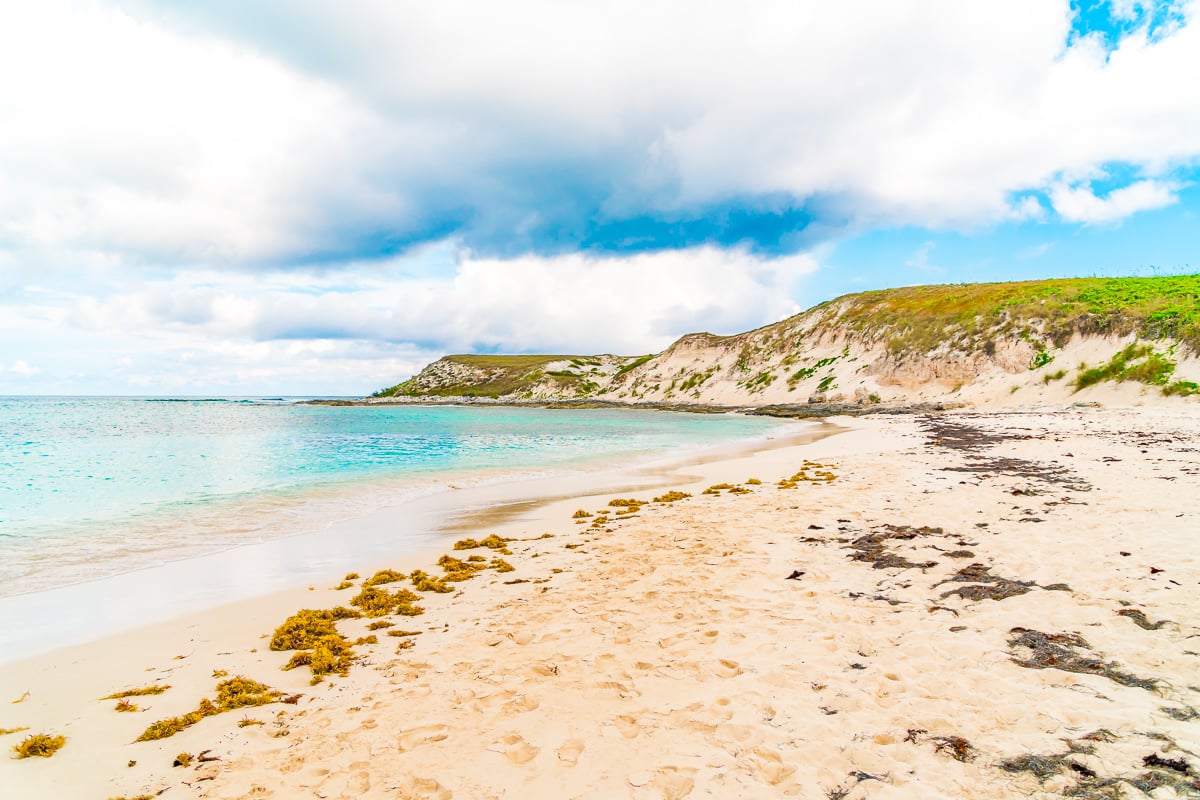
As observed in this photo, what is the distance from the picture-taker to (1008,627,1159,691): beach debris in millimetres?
4545

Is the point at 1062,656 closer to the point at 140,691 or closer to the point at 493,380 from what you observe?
the point at 140,691

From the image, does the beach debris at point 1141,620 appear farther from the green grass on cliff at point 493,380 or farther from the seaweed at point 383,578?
the green grass on cliff at point 493,380

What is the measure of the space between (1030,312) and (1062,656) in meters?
56.2

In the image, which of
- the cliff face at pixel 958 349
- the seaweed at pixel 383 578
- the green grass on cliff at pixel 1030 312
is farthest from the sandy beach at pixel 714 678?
the green grass on cliff at pixel 1030 312

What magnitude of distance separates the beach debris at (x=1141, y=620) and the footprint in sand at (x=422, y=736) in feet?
21.4

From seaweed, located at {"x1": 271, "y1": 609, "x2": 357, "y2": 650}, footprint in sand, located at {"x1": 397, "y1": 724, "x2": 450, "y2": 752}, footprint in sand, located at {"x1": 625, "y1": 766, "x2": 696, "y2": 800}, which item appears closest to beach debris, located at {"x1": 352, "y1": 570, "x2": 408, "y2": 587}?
seaweed, located at {"x1": 271, "y1": 609, "x2": 357, "y2": 650}

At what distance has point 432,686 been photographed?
532 cm

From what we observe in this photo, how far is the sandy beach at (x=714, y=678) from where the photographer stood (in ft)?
12.5

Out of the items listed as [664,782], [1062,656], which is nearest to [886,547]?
[1062,656]

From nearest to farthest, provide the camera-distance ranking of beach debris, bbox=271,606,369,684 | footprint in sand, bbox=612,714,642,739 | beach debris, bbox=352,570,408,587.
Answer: footprint in sand, bbox=612,714,642,739 → beach debris, bbox=271,606,369,684 → beach debris, bbox=352,570,408,587

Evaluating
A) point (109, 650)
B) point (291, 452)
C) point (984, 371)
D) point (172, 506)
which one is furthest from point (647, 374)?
point (109, 650)

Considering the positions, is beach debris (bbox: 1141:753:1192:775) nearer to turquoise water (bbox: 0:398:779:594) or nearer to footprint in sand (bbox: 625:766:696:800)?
footprint in sand (bbox: 625:766:696:800)

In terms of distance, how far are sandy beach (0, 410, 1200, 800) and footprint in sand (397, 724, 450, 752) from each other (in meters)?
0.02

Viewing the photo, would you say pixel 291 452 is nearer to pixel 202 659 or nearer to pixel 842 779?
pixel 202 659
